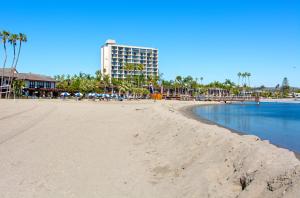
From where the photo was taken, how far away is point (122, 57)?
6885 inches

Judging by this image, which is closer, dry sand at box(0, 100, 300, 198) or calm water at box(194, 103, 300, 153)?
dry sand at box(0, 100, 300, 198)

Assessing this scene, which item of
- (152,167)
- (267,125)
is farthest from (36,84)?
(152,167)

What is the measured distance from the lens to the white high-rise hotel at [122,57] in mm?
172875

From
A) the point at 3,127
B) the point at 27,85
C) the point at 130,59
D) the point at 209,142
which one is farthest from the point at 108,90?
the point at 209,142

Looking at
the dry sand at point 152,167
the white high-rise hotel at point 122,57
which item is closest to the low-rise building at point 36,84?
the white high-rise hotel at point 122,57

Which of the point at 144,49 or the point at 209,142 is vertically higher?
the point at 144,49

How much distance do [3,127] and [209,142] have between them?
46.7 ft

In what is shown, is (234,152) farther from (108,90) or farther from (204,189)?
(108,90)

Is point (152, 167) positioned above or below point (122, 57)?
below

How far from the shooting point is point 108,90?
11531cm

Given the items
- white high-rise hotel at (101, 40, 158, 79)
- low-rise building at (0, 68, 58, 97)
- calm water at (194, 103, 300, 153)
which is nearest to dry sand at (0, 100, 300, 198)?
calm water at (194, 103, 300, 153)

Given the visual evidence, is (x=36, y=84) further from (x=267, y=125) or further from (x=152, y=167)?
(x=152, y=167)

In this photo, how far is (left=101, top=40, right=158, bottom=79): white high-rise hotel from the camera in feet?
567

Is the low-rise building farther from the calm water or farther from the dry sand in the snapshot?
the dry sand
